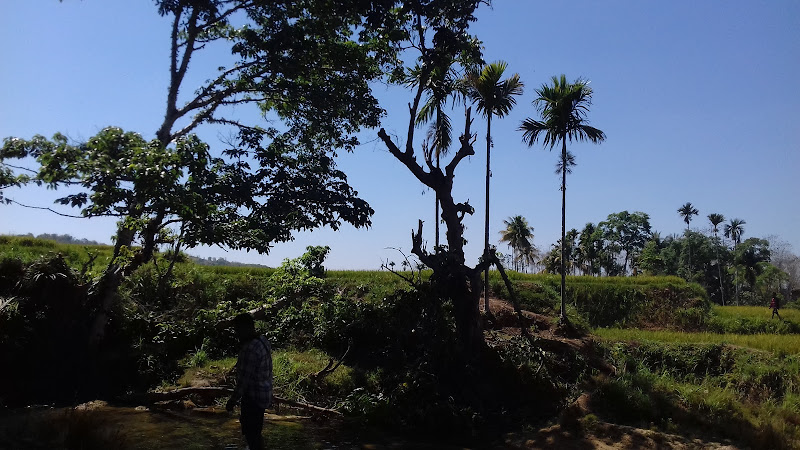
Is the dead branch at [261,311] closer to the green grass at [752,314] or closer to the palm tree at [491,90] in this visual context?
the palm tree at [491,90]

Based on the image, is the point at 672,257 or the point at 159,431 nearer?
the point at 159,431

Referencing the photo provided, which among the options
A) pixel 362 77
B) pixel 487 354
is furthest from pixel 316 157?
pixel 487 354

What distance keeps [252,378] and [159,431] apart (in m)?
3.70

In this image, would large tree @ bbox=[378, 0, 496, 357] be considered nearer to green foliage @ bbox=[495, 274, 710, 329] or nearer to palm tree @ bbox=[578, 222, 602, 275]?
green foliage @ bbox=[495, 274, 710, 329]

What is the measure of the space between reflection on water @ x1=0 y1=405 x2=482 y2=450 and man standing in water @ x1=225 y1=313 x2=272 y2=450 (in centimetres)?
181

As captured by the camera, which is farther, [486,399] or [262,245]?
[262,245]

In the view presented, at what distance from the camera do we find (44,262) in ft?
37.9

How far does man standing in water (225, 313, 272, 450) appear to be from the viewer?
5.95 metres

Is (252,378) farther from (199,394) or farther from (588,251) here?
(588,251)

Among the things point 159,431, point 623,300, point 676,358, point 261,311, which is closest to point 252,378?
point 159,431

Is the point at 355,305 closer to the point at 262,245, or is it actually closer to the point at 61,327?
the point at 262,245

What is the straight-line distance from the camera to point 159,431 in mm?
8422

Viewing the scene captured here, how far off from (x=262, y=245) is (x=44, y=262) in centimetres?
484

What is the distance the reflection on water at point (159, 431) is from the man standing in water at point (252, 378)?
1.81m
